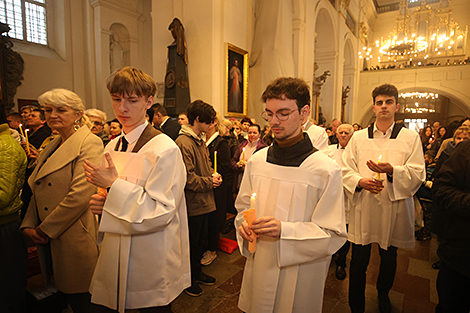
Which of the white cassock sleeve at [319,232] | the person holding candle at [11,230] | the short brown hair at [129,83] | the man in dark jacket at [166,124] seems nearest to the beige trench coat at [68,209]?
the person holding candle at [11,230]

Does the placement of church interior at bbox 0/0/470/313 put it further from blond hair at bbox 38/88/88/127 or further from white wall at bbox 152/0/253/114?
blond hair at bbox 38/88/88/127

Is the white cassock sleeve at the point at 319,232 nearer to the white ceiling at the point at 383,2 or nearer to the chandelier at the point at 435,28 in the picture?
the chandelier at the point at 435,28

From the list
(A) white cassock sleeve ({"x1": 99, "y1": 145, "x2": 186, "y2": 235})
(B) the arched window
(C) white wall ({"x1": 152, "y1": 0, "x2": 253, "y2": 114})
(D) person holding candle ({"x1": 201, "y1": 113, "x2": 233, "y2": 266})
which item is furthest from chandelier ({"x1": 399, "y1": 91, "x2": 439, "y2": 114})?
(A) white cassock sleeve ({"x1": 99, "y1": 145, "x2": 186, "y2": 235})

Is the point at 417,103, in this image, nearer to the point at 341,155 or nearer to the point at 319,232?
the point at 341,155

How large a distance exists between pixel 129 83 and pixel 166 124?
2.71 metres

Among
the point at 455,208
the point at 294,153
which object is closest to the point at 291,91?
the point at 294,153

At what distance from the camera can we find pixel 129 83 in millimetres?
1446

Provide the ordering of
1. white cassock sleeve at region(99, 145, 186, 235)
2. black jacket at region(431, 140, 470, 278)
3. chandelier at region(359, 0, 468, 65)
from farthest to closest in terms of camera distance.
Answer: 1. chandelier at region(359, 0, 468, 65)
2. black jacket at region(431, 140, 470, 278)
3. white cassock sleeve at region(99, 145, 186, 235)

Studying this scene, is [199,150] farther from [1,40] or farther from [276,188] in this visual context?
[1,40]

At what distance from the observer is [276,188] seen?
57.5 inches

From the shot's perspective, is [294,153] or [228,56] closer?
[294,153]

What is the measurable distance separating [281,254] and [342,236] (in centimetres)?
34

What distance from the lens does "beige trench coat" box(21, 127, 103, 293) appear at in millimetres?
1786

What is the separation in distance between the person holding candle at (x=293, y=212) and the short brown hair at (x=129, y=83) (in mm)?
679
